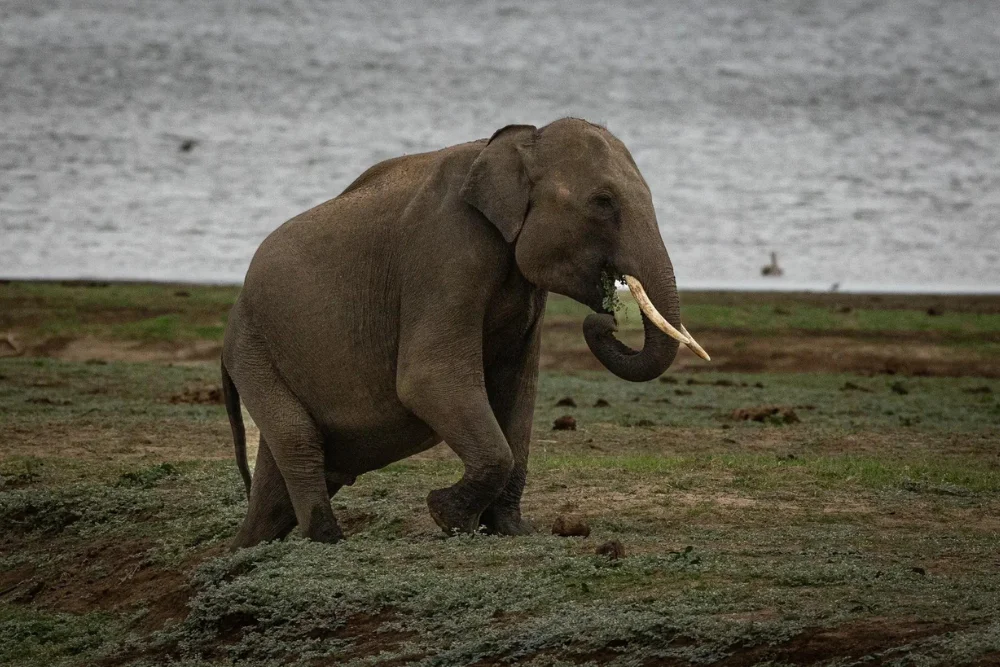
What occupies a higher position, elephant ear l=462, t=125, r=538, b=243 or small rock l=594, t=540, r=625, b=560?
elephant ear l=462, t=125, r=538, b=243

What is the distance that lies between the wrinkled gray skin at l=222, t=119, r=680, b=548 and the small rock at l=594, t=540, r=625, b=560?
63 cm

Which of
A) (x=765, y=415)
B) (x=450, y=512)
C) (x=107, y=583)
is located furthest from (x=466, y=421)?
(x=765, y=415)

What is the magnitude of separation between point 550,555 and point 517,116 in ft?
135

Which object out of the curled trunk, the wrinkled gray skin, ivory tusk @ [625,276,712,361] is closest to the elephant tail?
the wrinkled gray skin

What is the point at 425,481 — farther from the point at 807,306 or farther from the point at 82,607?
the point at 807,306

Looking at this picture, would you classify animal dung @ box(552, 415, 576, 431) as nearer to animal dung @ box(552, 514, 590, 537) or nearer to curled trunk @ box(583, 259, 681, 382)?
animal dung @ box(552, 514, 590, 537)

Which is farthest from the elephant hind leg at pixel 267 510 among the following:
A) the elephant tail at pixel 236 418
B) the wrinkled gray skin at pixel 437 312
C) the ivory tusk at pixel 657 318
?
the ivory tusk at pixel 657 318

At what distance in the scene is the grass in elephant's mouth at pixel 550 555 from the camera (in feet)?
21.9

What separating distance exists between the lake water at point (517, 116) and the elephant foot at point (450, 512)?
2167 centimetres

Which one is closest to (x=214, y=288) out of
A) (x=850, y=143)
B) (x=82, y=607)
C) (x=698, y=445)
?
(x=698, y=445)

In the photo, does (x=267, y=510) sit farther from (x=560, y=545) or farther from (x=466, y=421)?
(x=560, y=545)

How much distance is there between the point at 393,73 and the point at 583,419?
4032 centimetres

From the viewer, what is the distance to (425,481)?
1068 cm

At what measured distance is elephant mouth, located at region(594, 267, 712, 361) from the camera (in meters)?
7.74
